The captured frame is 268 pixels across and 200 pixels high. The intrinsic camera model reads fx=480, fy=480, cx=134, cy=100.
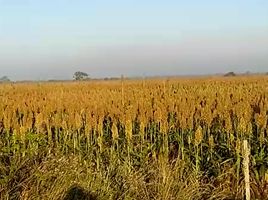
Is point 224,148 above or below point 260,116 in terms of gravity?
below

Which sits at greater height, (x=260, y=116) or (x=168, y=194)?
(x=260, y=116)

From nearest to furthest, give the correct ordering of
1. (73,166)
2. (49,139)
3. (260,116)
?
(73,166) < (260,116) < (49,139)

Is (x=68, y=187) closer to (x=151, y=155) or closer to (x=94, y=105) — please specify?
(x=151, y=155)

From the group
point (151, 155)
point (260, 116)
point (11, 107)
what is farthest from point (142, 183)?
point (11, 107)

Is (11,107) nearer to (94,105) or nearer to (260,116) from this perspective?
(94,105)

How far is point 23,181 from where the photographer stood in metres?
5.63

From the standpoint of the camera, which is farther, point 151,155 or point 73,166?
point 151,155

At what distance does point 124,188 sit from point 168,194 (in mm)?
591

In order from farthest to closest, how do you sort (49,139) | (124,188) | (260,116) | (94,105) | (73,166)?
(94,105), (49,139), (260,116), (73,166), (124,188)

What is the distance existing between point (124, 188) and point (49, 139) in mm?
3824

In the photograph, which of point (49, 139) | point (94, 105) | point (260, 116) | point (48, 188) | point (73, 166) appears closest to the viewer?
point (48, 188)

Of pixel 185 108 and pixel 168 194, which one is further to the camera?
pixel 185 108

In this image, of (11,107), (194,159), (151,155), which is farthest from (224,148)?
(11,107)

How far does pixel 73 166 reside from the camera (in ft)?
21.0
